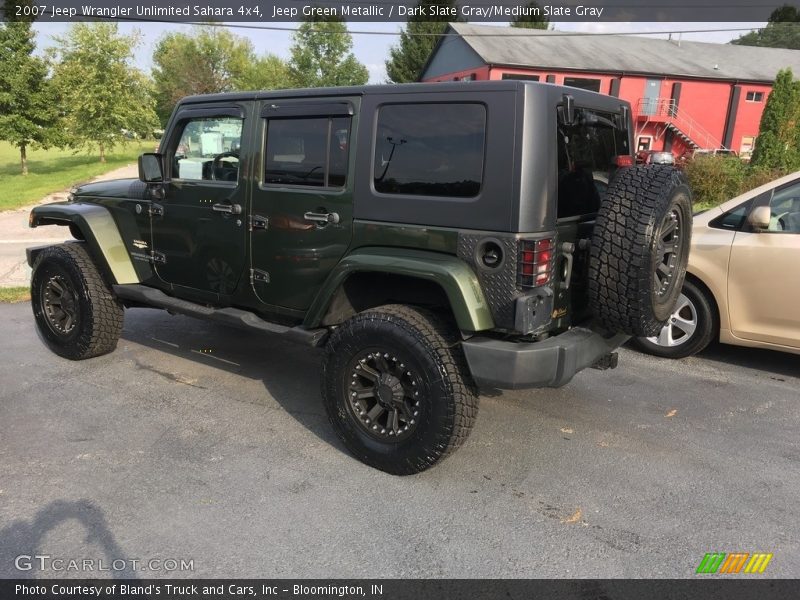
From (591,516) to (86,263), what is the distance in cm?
402

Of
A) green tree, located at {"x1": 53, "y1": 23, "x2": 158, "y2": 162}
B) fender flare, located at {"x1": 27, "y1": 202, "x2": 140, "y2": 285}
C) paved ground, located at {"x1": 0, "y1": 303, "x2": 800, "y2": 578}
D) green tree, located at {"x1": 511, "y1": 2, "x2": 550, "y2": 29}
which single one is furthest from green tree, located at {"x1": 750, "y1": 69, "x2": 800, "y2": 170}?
green tree, located at {"x1": 511, "y1": 2, "x2": 550, "y2": 29}

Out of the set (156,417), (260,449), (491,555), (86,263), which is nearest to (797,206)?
(491,555)

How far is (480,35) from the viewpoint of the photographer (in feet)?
112

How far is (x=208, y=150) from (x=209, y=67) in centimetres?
5325

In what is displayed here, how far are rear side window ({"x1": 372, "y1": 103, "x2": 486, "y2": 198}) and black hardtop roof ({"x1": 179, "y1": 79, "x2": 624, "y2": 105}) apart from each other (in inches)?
3.2

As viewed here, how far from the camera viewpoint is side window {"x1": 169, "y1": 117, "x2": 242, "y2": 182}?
403 centimetres

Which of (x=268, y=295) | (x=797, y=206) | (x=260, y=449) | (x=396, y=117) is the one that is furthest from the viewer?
(x=797, y=206)

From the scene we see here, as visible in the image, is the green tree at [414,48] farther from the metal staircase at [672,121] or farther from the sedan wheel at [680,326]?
the sedan wheel at [680,326]

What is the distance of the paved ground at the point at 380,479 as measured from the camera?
8.71 ft

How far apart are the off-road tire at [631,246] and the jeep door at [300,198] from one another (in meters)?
1.36

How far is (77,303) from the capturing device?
476 cm

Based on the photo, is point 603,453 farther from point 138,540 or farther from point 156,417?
point 156,417

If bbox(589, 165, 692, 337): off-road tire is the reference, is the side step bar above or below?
below

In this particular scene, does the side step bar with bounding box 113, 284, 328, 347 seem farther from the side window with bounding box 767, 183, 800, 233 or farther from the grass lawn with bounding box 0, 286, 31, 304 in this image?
the side window with bounding box 767, 183, 800, 233
